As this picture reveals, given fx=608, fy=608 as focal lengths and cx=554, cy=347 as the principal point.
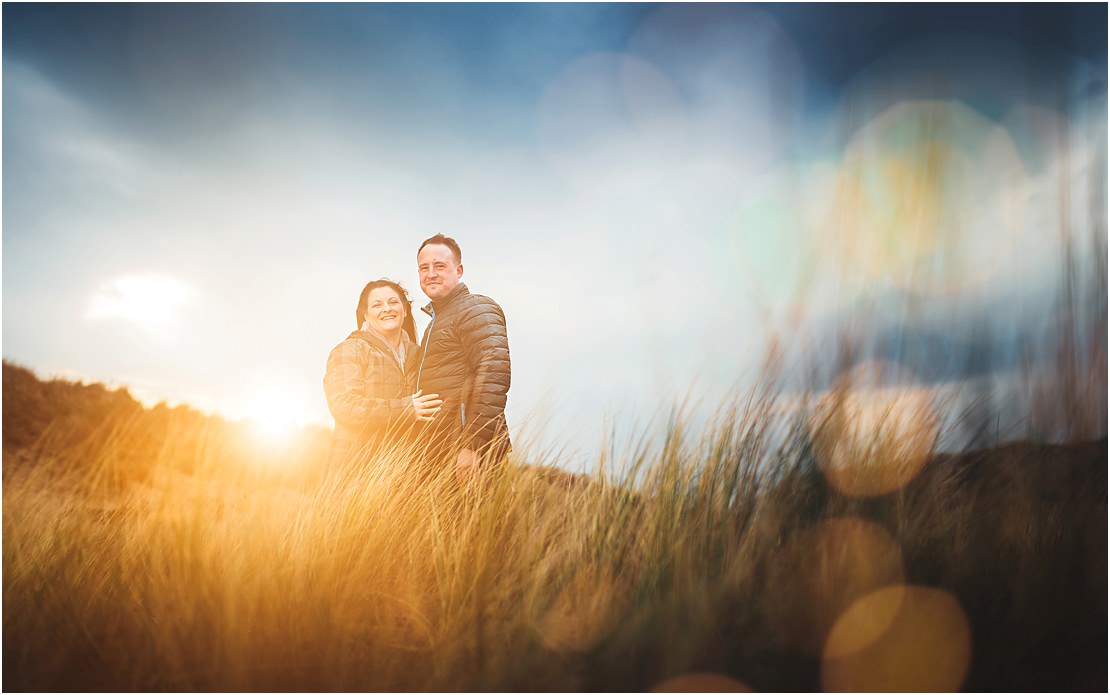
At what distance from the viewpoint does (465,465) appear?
317 centimetres

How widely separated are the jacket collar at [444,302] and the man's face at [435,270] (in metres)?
0.03

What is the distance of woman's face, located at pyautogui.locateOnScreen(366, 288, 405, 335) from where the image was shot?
12.3 feet

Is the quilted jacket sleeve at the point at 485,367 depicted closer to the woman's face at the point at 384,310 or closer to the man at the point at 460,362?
the man at the point at 460,362

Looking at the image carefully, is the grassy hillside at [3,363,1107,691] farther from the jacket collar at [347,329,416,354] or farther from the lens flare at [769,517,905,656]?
the jacket collar at [347,329,416,354]

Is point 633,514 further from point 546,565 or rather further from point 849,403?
point 849,403

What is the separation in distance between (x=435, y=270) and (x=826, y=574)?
263 cm

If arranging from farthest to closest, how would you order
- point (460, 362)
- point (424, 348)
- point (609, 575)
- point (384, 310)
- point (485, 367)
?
point (384, 310)
point (424, 348)
point (460, 362)
point (485, 367)
point (609, 575)

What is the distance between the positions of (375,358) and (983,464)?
A: 3012 mm

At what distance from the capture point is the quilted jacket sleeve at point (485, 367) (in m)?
3.34

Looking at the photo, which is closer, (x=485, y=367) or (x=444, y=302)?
(x=485, y=367)

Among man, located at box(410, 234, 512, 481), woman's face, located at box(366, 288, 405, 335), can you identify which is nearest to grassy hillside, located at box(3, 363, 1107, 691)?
man, located at box(410, 234, 512, 481)

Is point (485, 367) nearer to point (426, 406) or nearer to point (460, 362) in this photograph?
point (460, 362)

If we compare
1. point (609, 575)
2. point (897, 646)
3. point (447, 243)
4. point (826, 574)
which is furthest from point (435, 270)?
point (897, 646)

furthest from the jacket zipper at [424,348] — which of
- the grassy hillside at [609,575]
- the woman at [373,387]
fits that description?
the grassy hillside at [609,575]
